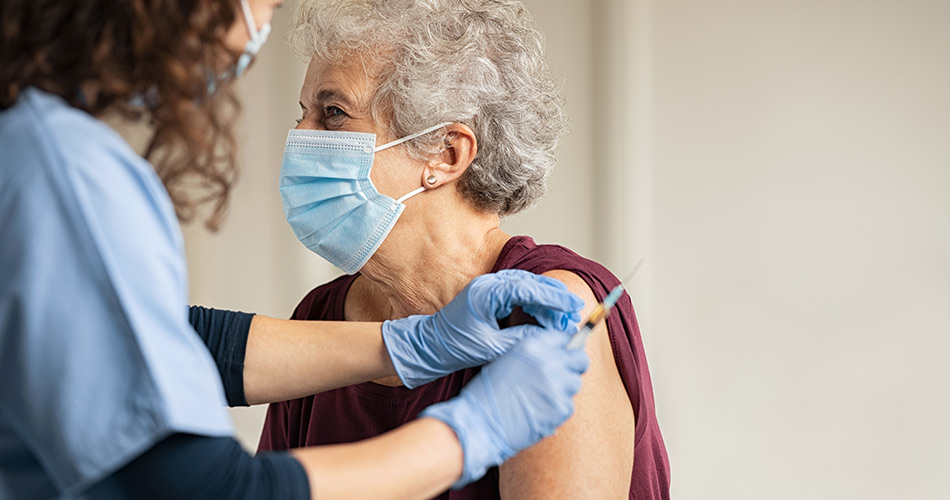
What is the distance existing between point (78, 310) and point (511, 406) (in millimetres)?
467

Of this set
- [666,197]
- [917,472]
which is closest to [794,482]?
[917,472]

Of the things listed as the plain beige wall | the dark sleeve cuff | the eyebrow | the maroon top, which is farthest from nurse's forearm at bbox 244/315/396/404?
the plain beige wall

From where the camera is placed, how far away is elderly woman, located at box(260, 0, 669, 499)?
146 cm

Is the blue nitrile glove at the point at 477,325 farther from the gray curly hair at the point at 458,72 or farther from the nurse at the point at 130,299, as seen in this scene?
the gray curly hair at the point at 458,72

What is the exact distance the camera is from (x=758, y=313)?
2.34 m

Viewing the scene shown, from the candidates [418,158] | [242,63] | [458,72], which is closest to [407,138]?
[418,158]

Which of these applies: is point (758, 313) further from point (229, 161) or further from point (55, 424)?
point (55, 424)

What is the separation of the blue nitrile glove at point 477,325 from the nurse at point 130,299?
0.21 meters

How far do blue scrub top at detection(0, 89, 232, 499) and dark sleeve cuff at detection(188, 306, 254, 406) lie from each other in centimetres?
59

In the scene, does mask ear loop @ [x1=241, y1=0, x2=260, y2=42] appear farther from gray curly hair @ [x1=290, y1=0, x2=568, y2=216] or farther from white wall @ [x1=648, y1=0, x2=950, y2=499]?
white wall @ [x1=648, y1=0, x2=950, y2=499]

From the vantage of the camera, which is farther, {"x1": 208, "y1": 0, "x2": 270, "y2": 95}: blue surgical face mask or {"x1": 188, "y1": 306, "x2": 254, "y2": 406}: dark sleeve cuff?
{"x1": 188, "y1": 306, "x2": 254, "y2": 406}: dark sleeve cuff

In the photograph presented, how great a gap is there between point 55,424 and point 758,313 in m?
2.01

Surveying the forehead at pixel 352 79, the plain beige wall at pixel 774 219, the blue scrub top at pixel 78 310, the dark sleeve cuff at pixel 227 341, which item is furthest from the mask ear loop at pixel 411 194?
the plain beige wall at pixel 774 219

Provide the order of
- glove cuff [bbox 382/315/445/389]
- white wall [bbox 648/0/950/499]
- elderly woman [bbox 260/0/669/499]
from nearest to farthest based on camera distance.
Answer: glove cuff [bbox 382/315/445/389] < elderly woman [bbox 260/0/669/499] < white wall [bbox 648/0/950/499]
